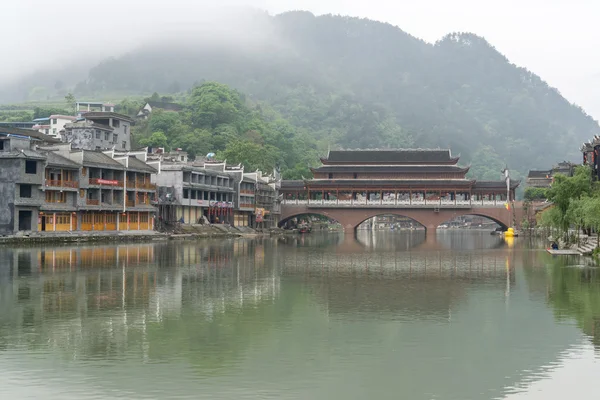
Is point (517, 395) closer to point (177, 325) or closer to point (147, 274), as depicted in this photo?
point (177, 325)

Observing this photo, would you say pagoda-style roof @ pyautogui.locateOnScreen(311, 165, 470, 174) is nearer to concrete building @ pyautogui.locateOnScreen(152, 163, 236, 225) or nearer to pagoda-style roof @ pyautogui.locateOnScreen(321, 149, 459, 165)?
pagoda-style roof @ pyautogui.locateOnScreen(321, 149, 459, 165)

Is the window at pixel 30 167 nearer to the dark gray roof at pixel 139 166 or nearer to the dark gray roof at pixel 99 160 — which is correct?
the dark gray roof at pixel 99 160

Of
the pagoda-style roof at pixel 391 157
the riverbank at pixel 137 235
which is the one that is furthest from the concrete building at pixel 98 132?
the pagoda-style roof at pixel 391 157

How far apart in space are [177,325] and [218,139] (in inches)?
5347

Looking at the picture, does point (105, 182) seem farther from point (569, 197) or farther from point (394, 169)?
point (394, 169)

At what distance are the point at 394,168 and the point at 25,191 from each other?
2470 inches

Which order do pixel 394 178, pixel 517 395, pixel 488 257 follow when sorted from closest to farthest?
1. pixel 517 395
2. pixel 488 257
3. pixel 394 178

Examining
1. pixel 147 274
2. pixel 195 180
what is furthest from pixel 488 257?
pixel 195 180

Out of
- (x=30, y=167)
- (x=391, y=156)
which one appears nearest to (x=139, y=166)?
(x=30, y=167)

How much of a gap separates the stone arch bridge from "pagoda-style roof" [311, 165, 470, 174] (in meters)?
6.68

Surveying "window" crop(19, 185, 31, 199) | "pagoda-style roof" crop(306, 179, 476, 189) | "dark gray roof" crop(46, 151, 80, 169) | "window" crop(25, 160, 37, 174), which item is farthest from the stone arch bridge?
"window" crop(19, 185, 31, 199)

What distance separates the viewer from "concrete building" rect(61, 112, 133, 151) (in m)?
114

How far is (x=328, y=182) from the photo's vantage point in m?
117

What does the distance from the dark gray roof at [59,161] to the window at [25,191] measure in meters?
3.72
